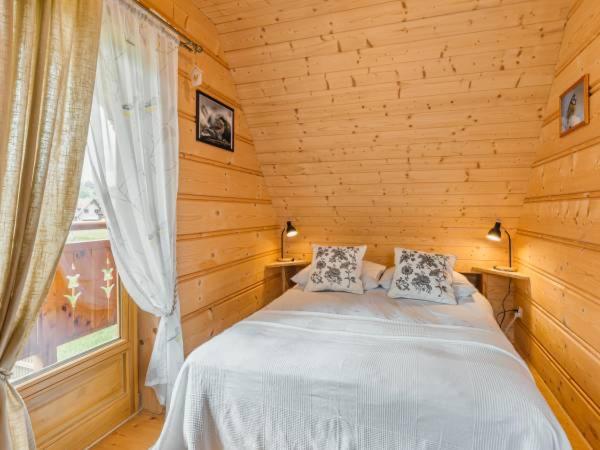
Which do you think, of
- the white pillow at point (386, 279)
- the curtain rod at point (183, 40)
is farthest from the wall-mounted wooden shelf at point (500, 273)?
the curtain rod at point (183, 40)

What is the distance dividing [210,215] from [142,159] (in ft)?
2.46

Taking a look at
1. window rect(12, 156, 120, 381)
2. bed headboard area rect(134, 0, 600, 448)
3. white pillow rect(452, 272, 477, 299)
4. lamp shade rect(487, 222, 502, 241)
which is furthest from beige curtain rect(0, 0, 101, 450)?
lamp shade rect(487, 222, 502, 241)

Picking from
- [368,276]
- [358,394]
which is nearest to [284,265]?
[368,276]

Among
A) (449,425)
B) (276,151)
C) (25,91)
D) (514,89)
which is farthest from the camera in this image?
(276,151)

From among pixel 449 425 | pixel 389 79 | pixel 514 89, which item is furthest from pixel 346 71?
pixel 449 425

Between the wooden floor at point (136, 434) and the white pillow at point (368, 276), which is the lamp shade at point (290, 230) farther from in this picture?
the wooden floor at point (136, 434)

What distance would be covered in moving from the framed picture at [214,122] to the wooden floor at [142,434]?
1.70 m

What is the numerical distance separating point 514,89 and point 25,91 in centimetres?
257

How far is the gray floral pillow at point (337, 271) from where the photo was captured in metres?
2.65

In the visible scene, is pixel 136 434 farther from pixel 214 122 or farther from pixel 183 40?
pixel 183 40

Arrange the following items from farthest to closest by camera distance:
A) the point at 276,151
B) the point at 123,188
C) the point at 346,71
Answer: the point at 276,151
the point at 346,71
the point at 123,188

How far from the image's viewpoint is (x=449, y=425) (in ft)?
3.84

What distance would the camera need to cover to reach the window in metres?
1.44

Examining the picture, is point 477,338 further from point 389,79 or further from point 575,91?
point 389,79
